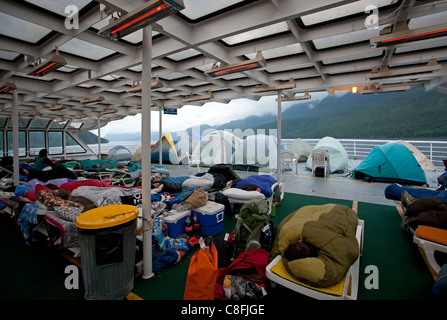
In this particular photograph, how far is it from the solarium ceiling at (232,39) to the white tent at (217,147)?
4276 mm

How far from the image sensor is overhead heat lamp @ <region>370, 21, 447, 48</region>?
108 inches

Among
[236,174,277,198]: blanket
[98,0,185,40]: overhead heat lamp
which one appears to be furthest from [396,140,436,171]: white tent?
[98,0,185,40]: overhead heat lamp

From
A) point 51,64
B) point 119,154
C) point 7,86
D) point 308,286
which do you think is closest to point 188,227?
point 308,286

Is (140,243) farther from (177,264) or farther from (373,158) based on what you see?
(373,158)

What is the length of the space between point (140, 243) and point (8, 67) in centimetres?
587

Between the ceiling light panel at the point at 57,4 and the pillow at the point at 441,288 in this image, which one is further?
the ceiling light panel at the point at 57,4

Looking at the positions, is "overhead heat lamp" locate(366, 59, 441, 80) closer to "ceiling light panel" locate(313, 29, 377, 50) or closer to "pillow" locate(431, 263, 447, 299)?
"ceiling light panel" locate(313, 29, 377, 50)

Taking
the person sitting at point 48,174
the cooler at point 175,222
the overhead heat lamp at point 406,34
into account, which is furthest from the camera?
the person sitting at point 48,174

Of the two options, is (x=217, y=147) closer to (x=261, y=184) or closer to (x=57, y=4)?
(x=261, y=184)

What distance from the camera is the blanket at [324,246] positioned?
1.74 meters

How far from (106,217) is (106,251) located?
31 centimetres

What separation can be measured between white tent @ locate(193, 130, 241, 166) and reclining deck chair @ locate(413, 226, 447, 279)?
831cm

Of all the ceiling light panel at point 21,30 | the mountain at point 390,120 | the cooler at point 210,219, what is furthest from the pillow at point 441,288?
the mountain at point 390,120

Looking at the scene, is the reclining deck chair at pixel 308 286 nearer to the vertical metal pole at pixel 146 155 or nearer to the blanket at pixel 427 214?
the vertical metal pole at pixel 146 155
